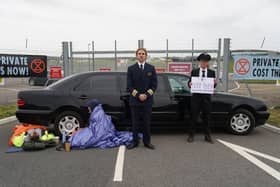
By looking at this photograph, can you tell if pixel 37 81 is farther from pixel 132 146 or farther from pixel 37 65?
pixel 132 146

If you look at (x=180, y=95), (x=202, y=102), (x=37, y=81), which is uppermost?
(x=37, y=81)

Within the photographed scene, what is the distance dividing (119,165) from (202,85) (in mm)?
2360

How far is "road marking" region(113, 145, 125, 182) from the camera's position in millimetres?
3211

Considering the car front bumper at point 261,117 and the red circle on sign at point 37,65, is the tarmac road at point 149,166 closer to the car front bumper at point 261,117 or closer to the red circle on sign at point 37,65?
the car front bumper at point 261,117

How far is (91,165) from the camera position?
3.65m

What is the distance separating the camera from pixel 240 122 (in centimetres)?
538

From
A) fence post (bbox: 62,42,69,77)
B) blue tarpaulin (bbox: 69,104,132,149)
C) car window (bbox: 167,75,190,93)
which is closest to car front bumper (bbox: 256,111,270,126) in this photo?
car window (bbox: 167,75,190,93)

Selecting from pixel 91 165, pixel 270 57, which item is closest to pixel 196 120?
pixel 91 165

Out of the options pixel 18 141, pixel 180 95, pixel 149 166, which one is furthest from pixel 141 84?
pixel 18 141

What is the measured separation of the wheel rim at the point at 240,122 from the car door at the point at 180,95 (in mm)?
1088

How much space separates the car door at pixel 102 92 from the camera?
510 centimetres

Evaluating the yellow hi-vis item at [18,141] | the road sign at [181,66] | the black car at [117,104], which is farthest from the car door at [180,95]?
the road sign at [181,66]

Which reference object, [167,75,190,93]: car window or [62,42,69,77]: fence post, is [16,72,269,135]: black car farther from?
[62,42,69,77]: fence post

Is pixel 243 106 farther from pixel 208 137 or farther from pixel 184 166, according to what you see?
pixel 184 166
